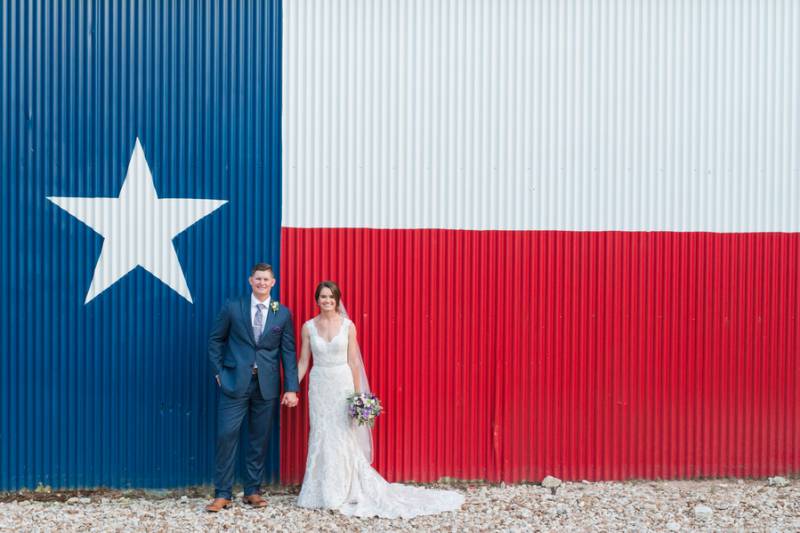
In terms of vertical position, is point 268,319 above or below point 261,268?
below

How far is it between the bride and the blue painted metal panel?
0.82m

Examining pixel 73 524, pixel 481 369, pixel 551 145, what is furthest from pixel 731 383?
pixel 73 524

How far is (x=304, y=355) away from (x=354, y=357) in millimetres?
409

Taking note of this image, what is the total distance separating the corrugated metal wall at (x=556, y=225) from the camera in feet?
19.8

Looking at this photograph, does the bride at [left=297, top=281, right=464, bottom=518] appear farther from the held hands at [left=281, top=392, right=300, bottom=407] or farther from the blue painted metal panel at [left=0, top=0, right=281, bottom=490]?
the blue painted metal panel at [left=0, top=0, right=281, bottom=490]

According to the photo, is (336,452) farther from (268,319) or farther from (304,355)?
(268,319)

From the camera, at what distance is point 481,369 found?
6.13m

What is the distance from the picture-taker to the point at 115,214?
583 centimetres

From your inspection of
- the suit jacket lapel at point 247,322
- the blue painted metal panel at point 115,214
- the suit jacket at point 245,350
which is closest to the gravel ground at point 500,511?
the blue painted metal panel at point 115,214

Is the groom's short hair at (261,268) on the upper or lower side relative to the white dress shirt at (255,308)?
upper

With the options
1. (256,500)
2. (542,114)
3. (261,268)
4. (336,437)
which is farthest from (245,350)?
(542,114)

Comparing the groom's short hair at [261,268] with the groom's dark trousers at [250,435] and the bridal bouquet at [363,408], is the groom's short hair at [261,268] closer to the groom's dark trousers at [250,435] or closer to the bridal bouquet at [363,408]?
the groom's dark trousers at [250,435]

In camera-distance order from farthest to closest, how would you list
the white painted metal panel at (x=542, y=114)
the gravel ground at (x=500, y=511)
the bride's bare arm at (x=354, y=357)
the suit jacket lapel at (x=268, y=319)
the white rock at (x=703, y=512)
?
the white painted metal panel at (x=542, y=114), the bride's bare arm at (x=354, y=357), the suit jacket lapel at (x=268, y=319), the white rock at (x=703, y=512), the gravel ground at (x=500, y=511)

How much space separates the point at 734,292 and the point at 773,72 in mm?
2027
